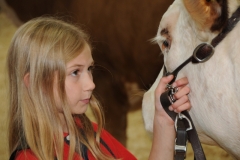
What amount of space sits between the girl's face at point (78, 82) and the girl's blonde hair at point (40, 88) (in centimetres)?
2

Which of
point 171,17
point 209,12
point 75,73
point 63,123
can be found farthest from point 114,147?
point 209,12

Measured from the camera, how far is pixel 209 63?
0.99 meters

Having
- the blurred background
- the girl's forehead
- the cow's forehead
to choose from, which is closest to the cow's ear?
the cow's forehead

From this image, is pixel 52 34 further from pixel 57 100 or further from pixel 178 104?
pixel 178 104

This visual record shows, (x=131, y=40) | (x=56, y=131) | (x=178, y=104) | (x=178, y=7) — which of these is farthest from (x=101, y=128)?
(x=131, y=40)

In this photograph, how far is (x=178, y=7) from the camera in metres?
1.11

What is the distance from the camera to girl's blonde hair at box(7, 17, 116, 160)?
1.09 m

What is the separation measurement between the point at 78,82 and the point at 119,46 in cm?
70

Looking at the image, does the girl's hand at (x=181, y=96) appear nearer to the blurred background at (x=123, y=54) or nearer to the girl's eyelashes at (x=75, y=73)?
the girl's eyelashes at (x=75, y=73)

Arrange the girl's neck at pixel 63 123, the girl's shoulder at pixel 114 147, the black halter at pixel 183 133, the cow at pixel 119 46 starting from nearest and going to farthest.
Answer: the black halter at pixel 183 133 < the girl's neck at pixel 63 123 < the girl's shoulder at pixel 114 147 < the cow at pixel 119 46

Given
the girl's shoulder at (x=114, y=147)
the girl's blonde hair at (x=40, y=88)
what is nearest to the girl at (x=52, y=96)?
the girl's blonde hair at (x=40, y=88)

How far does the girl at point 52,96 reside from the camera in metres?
1.09

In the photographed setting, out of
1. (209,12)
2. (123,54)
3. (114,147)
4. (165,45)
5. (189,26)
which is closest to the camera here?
(209,12)

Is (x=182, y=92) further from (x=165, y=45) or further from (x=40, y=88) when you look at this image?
(x=40, y=88)
